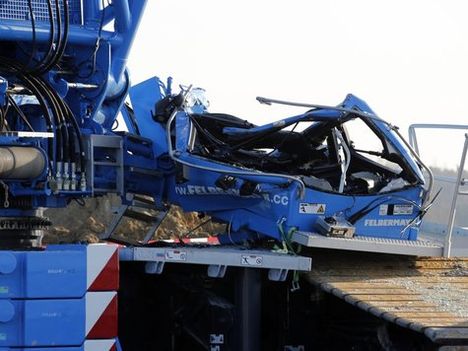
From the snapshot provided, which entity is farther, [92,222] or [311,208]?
[92,222]

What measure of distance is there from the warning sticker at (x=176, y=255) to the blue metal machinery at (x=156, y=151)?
81 centimetres

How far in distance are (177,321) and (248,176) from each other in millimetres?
1330

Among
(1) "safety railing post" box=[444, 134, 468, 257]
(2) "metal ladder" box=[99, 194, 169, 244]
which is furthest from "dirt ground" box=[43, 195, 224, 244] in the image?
(1) "safety railing post" box=[444, 134, 468, 257]

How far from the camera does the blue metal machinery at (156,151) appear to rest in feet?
28.5

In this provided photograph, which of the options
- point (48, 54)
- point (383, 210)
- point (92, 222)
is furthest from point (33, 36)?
point (92, 222)

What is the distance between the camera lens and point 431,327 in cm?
658

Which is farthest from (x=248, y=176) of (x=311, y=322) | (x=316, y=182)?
(x=311, y=322)

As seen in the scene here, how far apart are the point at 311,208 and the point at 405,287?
1.02 meters

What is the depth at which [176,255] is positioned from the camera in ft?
26.9

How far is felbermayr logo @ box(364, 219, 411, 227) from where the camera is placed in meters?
8.65

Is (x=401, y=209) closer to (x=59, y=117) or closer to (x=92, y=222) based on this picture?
(x=59, y=117)

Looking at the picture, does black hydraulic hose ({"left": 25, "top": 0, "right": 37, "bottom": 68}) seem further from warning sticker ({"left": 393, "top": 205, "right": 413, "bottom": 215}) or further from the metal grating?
warning sticker ({"left": 393, "top": 205, "right": 413, "bottom": 215})

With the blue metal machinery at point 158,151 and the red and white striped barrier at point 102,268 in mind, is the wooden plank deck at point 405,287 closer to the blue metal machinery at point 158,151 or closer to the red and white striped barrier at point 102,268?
the blue metal machinery at point 158,151

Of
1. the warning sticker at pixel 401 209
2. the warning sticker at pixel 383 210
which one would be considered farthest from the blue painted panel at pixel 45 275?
the warning sticker at pixel 401 209
